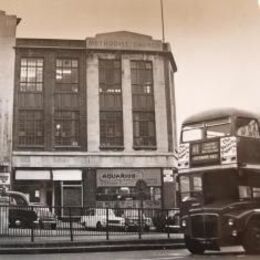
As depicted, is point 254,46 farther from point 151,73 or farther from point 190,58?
point 151,73

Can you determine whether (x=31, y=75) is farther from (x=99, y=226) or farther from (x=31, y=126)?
(x=99, y=226)

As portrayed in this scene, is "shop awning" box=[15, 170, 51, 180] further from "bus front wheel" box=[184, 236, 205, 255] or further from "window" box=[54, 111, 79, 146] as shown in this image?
"bus front wheel" box=[184, 236, 205, 255]

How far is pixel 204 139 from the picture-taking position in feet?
31.6

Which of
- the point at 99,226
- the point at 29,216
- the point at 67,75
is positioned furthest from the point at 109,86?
the point at 29,216

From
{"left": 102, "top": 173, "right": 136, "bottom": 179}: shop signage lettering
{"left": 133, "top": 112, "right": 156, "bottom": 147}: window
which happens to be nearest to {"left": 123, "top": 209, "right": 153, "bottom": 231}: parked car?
{"left": 102, "top": 173, "right": 136, "bottom": 179}: shop signage lettering

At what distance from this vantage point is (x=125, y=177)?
1675 centimetres

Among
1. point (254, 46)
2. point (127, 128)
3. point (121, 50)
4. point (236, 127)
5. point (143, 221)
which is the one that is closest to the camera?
point (254, 46)

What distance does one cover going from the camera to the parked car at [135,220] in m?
12.1

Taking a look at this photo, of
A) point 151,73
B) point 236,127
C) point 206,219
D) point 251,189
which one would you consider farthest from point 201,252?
point 151,73

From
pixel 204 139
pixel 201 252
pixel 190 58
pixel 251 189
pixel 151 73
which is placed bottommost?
pixel 201 252

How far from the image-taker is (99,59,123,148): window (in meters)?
17.9

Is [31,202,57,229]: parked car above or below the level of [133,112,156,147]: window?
below

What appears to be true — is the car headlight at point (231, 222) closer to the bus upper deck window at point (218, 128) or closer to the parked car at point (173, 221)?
the bus upper deck window at point (218, 128)

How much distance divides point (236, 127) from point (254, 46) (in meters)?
1.20
